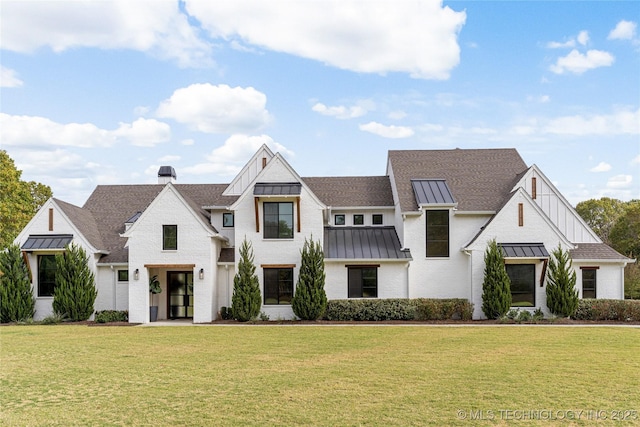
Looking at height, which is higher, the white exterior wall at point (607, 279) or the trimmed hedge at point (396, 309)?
the white exterior wall at point (607, 279)

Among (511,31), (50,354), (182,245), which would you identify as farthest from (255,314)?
(511,31)

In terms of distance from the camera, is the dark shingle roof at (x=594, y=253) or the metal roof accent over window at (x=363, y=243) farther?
the metal roof accent over window at (x=363, y=243)

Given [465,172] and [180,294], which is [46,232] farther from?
[465,172]

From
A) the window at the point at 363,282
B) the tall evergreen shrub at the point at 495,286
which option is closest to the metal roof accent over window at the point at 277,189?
the window at the point at 363,282

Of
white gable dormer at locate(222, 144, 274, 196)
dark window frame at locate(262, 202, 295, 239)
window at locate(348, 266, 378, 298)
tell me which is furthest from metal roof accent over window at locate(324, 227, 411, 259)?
white gable dormer at locate(222, 144, 274, 196)

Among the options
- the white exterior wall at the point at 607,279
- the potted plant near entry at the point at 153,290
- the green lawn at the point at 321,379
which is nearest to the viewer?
the green lawn at the point at 321,379

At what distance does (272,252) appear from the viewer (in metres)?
25.4

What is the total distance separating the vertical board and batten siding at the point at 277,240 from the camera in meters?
25.3

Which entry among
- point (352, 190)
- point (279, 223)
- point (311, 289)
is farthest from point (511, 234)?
point (279, 223)

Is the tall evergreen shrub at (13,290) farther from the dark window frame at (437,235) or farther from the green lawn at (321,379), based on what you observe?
the dark window frame at (437,235)

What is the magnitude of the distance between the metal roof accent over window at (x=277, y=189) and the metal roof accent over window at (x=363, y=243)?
3468 millimetres

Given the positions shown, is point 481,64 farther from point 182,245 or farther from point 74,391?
point 74,391

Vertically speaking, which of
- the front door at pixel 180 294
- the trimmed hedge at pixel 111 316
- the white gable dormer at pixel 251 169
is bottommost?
the trimmed hedge at pixel 111 316

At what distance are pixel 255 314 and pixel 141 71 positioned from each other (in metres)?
11.7
